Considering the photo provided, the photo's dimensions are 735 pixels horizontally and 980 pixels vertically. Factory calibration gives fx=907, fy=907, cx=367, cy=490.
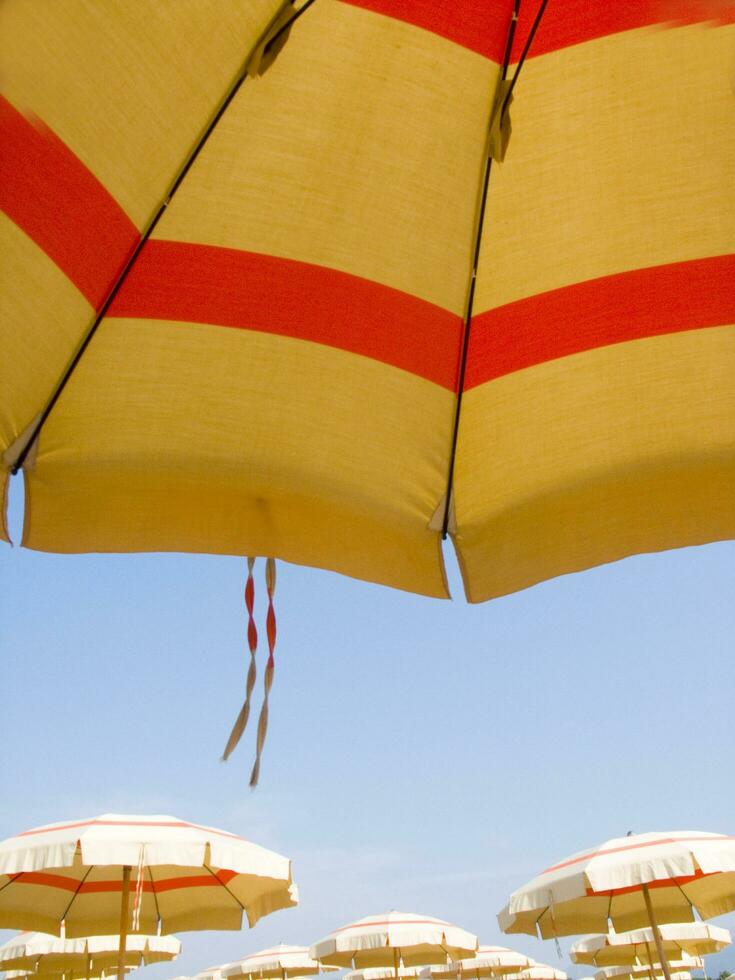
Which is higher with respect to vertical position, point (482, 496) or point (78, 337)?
point (78, 337)

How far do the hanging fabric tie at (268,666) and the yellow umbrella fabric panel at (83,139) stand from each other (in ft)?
2.16

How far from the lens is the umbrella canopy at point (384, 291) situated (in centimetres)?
170

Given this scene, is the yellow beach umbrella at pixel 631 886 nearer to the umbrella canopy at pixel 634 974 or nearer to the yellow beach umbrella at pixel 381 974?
the yellow beach umbrella at pixel 381 974

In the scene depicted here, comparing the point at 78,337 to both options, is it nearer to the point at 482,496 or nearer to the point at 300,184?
the point at 300,184

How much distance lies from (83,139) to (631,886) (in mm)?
9149

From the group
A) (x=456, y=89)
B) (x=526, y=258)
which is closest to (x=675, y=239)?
(x=526, y=258)

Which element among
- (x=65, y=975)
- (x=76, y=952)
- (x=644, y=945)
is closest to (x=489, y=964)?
(x=644, y=945)

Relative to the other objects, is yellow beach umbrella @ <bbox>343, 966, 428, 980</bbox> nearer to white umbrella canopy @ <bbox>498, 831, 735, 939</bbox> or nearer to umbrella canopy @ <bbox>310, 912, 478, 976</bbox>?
umbrella canopy @ <bbox>310, 912, 478, 976</bbox>

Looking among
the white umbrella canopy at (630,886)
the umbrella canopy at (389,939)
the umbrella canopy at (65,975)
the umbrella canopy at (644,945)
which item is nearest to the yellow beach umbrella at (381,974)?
the umbrella canopy at (389,939)

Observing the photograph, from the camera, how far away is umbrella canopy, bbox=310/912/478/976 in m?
11.2

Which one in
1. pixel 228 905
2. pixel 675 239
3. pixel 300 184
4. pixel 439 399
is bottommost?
pixel 228 905

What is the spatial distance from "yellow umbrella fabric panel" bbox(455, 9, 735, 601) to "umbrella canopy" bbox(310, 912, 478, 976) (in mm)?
10409

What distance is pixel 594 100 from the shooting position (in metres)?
1.77

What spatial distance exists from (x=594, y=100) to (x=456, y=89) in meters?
0.27
